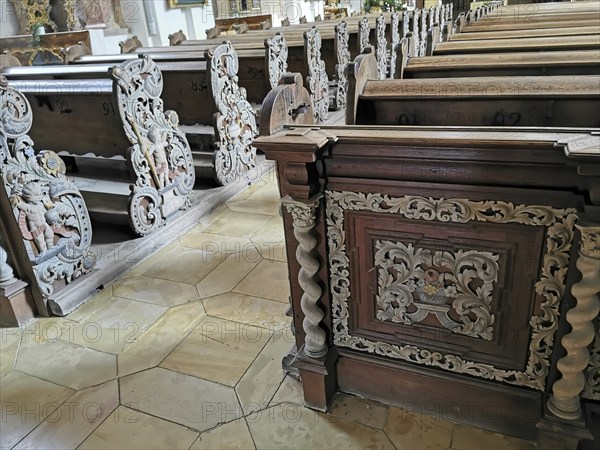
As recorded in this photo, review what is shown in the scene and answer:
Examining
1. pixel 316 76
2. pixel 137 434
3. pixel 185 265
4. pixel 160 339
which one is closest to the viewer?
pixel 137 434

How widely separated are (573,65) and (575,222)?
1.07m

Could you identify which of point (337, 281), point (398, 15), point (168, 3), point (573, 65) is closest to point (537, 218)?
point (337, 281)

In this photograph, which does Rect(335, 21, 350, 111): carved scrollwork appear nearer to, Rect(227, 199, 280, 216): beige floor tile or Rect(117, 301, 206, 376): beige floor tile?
Rect(227, 199, 280, 216): beige floor tile

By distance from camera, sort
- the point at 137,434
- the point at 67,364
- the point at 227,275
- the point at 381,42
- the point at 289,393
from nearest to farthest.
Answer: the point at 137,434 → the point at 289,393 → the point at 67,364 → the point at 227,275 → the point at 381,42

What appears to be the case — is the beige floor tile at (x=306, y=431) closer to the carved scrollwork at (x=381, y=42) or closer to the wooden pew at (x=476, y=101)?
the wooden pew at (x=476, y=101)

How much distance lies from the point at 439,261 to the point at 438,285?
0.08 m

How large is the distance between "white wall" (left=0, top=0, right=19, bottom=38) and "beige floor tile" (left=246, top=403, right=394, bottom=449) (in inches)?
358

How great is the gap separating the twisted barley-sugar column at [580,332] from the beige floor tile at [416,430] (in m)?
0.34

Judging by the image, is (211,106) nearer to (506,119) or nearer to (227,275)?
(227,275)

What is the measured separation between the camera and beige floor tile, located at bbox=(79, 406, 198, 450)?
1.47 metres

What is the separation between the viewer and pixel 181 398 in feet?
5.41

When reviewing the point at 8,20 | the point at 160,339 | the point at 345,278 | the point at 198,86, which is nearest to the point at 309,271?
the point at 345,278

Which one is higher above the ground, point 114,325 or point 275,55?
point 275,55

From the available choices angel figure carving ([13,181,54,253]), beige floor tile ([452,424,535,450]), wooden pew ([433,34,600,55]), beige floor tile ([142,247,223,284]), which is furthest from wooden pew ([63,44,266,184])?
beige floor tile ([452,424,535,450])
